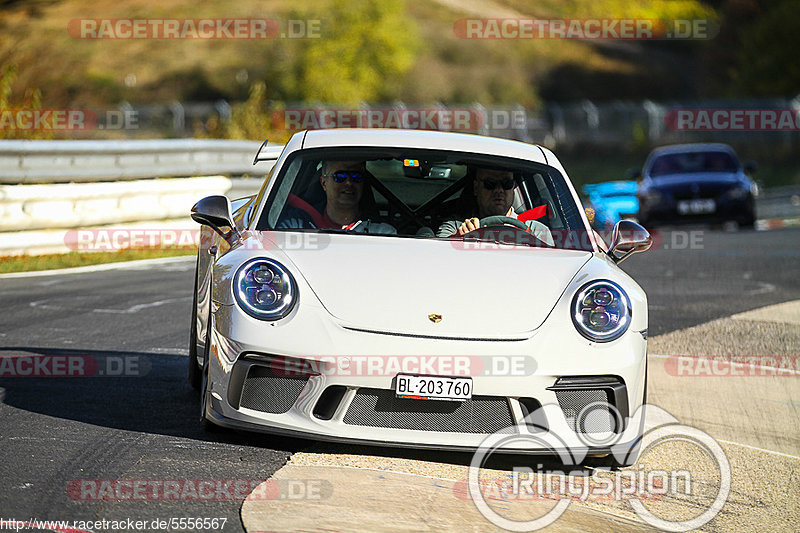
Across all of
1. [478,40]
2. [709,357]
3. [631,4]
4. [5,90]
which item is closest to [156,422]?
[709,357]

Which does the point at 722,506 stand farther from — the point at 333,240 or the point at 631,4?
the point at 631,4

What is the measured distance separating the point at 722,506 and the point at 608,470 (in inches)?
21.8

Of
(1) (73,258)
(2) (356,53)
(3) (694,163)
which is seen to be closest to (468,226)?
(1) (73,258)

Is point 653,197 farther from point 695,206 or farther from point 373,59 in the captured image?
point 373,59

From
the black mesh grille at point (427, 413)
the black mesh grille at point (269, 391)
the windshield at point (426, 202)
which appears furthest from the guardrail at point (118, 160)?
the black mesh grille at point (427, 413)

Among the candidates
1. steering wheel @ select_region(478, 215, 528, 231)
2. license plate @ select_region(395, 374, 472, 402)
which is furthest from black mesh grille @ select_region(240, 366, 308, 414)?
steering wheel @ select_region(478, 215, 528, 231)

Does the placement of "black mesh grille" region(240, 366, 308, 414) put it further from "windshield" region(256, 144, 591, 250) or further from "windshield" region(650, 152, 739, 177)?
"windshield" region(650, 152, 739, 177)

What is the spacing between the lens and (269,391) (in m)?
5.02

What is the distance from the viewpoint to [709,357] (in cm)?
841

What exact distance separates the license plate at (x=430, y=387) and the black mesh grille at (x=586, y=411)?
0.44 m

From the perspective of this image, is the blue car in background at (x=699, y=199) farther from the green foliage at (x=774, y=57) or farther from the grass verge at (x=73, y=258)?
the green foliage at (x=774, y=57)

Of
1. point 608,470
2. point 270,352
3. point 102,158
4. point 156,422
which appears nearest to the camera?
point 270,352

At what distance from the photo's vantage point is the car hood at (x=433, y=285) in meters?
5.04

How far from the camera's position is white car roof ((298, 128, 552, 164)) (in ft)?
20.8
